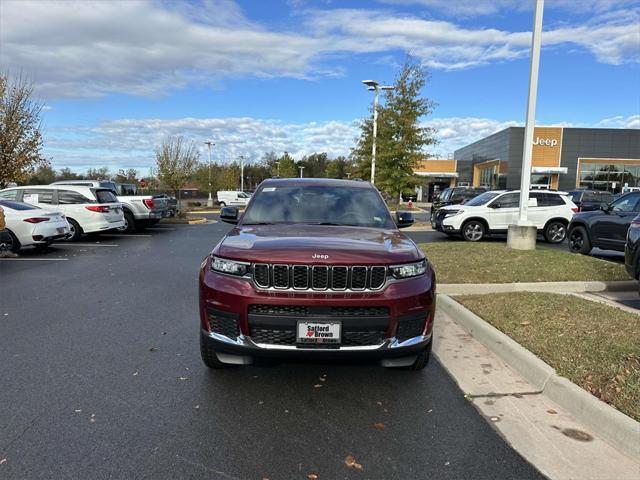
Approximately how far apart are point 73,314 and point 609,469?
19.3ft

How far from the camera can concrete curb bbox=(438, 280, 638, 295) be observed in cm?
725

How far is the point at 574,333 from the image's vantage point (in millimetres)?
4797

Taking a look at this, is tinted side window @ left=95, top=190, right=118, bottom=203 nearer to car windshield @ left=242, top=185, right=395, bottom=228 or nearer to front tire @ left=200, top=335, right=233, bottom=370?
car windshield @ left=242, top=185, right=395, bottom=228

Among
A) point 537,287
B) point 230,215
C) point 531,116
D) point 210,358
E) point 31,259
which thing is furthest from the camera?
point 31,259

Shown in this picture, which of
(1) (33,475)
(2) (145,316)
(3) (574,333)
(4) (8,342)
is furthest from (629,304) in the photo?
(4) (8,342)

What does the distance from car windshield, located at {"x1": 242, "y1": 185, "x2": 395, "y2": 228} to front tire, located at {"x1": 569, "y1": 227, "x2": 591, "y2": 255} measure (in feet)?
27.3

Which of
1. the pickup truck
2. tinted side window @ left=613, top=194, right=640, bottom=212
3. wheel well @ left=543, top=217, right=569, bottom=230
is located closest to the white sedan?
the pickup truck

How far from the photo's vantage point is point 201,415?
342cm

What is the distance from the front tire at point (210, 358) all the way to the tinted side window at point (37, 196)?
13.1 meters

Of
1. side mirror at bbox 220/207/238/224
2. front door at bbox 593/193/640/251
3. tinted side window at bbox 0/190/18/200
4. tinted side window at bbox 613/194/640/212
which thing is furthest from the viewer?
tinted side window at bbox 0/190/18/200

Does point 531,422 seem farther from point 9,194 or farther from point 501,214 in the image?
point 9,194

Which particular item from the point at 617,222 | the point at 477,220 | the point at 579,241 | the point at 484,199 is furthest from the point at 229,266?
the point at 484,199

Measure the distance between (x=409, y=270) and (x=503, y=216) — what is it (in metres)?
12.6

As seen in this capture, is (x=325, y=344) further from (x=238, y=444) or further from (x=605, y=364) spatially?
(x=605, y=364)
